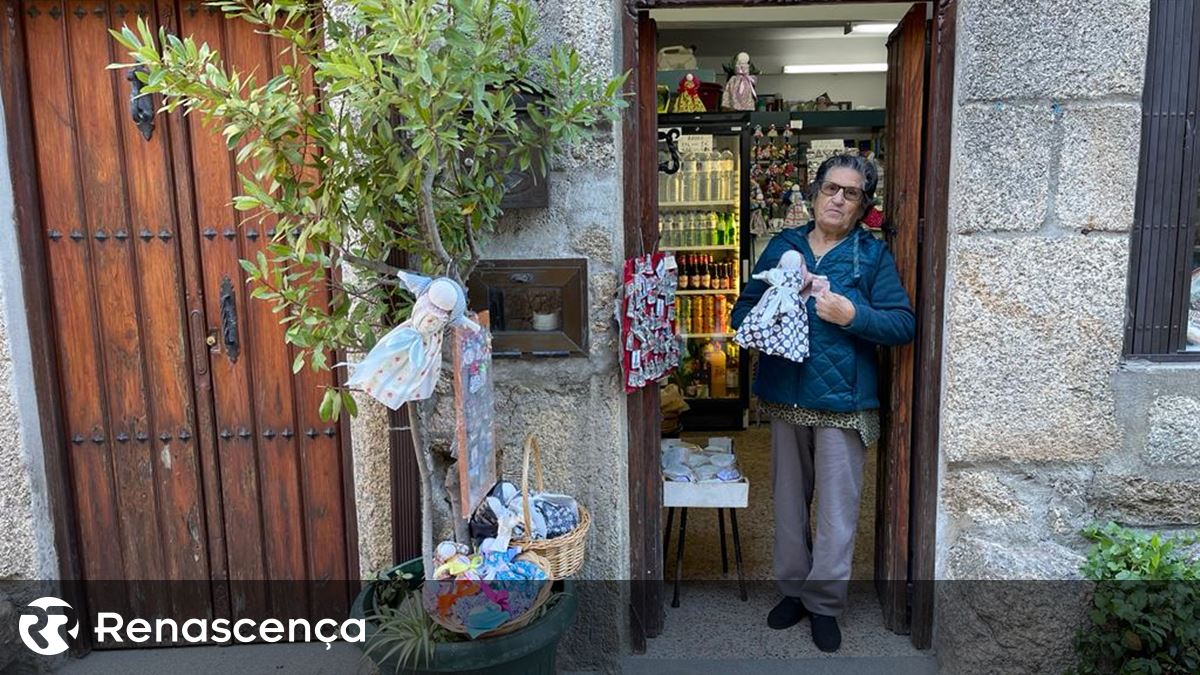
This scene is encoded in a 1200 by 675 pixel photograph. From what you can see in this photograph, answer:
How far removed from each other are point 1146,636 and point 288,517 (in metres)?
2.80

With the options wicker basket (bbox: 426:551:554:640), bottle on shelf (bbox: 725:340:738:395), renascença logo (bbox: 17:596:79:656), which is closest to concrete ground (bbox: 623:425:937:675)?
wicker basket (bbox: 426:551:554:640)

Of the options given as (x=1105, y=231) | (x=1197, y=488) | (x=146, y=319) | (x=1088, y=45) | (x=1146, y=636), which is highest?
(x=1088, y=45)

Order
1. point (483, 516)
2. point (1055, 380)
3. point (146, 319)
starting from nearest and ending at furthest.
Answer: point (483, 516), point (1055, 380), point (146, 319)

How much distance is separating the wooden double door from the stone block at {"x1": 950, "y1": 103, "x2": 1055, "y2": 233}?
2271mm

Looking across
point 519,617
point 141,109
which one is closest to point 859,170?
point 519,617

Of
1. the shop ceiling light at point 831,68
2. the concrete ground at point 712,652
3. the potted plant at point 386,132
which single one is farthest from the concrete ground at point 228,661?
the shop ceiling light at point 831,68

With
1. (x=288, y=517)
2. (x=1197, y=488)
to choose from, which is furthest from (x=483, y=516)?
(x=1197, y=488)

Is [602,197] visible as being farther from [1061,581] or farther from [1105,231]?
[1061,581]

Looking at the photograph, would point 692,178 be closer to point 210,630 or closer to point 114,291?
point 114,291

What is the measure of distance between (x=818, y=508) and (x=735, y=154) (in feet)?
11.2

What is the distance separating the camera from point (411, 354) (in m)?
1.99

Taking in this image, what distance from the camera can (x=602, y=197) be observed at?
8.79ft

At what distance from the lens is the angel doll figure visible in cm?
198

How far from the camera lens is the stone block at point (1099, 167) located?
257 centimetres
